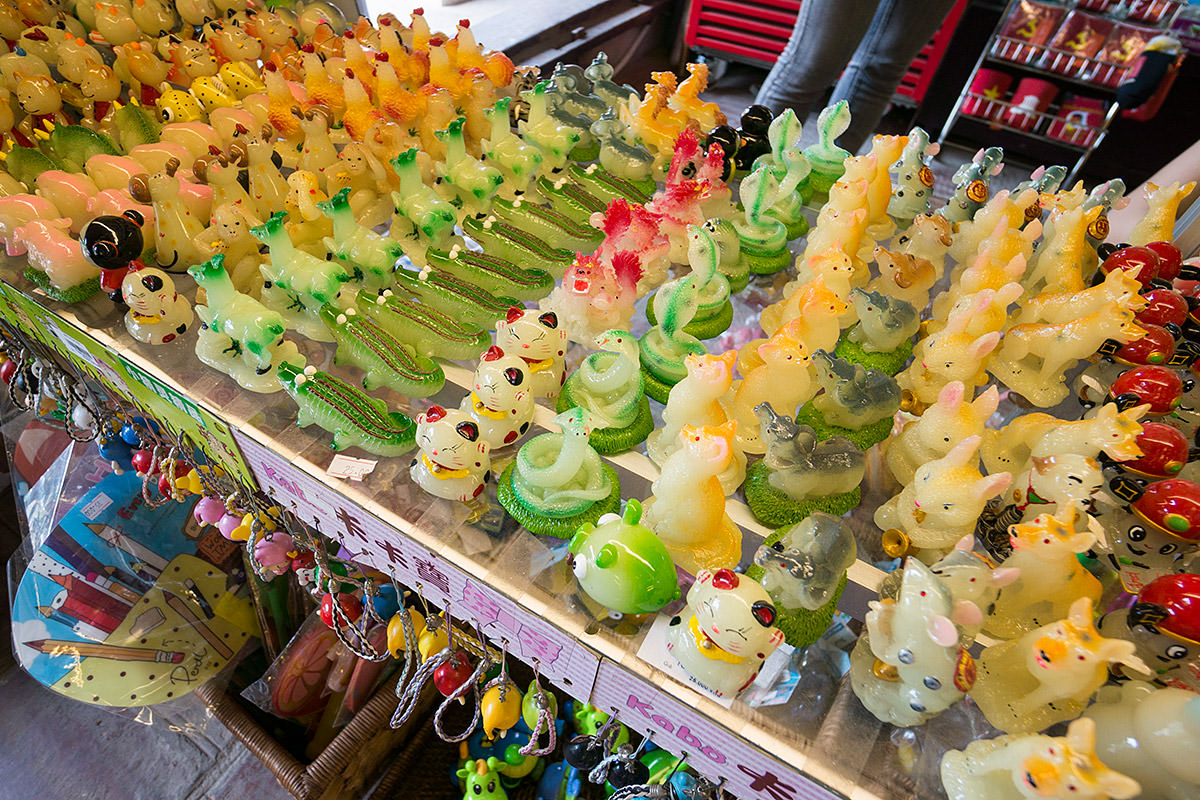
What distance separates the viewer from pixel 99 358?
1.53 m

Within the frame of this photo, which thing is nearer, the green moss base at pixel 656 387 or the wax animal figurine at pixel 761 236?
the green moss base at pixel 656 387

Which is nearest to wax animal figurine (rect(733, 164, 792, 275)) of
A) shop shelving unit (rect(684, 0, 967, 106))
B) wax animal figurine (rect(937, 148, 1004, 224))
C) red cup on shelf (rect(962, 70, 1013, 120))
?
wax animal figurine (rect(937, 148, 1004, 224))

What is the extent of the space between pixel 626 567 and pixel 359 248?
0.98 m

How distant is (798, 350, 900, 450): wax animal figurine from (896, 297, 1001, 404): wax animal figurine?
0.11 m

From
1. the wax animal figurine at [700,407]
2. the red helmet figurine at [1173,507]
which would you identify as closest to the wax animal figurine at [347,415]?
the wax animal figurine at [700,407]

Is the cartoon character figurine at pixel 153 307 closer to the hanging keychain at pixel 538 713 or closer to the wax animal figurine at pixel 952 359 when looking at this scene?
the hanging keychain at pixel 538 713

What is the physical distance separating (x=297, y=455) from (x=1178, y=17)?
489 centimetres

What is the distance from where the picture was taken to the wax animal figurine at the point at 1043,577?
931 millimetres

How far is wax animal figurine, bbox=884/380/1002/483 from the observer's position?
116 centimetres

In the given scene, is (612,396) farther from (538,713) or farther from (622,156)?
(622,156)

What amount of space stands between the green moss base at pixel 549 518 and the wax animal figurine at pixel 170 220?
0.95 m

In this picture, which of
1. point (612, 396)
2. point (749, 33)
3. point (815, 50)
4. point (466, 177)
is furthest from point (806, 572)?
point (749, 33)

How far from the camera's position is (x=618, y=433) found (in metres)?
1.33

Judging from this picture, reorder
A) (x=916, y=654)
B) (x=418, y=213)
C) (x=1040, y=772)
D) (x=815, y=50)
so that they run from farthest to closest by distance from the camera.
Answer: (x=815, y=50)
(x=418, y=213)
(x=916, y=654)
(x=1040, y=772)
